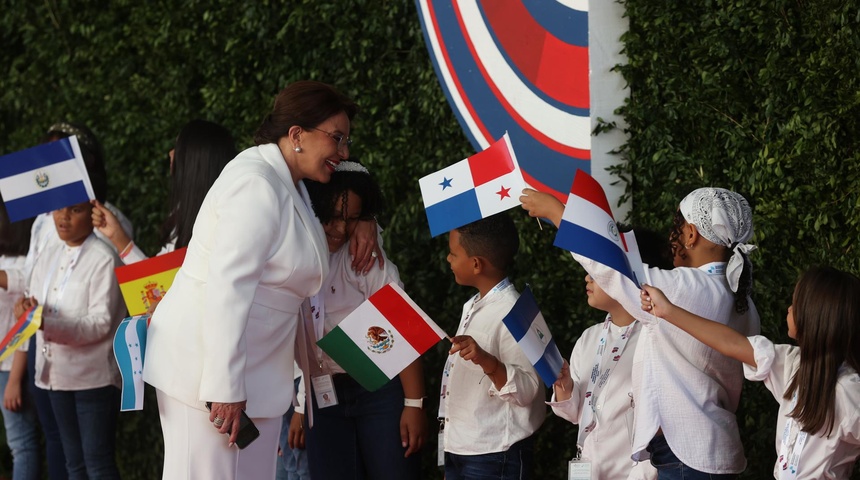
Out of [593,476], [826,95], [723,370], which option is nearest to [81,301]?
[593,476]

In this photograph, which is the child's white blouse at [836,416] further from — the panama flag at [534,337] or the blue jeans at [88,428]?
the blue jeans at [88,428]

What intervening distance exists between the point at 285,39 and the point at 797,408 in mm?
3042

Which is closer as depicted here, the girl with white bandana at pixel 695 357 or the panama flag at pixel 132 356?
the girl with white bandana at pixel 695 357

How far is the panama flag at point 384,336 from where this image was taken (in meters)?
3.29

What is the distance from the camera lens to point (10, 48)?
6.45 metres

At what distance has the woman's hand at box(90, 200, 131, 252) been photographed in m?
4.41

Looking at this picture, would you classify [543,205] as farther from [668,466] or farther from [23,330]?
[23,330]

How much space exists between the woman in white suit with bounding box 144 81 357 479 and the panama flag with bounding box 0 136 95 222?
4.87 feet

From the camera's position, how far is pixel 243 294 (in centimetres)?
287

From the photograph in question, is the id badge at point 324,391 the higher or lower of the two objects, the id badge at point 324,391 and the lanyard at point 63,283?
the lower

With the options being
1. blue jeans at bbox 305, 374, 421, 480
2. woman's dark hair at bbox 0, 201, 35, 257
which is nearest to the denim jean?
woman's dark hair at bbox 0, 201, 35, 257

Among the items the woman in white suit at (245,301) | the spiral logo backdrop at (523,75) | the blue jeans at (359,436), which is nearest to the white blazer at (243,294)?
the woman in white suit at (245,301)

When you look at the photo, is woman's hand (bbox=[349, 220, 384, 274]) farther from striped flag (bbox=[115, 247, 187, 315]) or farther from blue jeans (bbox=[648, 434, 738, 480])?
blue jeans (bbox=[648, 434, 738, 480])

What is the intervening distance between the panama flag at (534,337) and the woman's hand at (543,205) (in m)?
0.26
